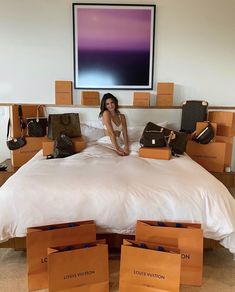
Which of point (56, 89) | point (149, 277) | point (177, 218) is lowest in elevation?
point (149, 277)

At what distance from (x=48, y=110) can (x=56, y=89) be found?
0.30 metres

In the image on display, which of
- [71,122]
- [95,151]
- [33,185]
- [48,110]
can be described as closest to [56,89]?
[48,110]

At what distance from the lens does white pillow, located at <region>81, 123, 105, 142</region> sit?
353cm

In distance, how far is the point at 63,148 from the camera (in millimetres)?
2920

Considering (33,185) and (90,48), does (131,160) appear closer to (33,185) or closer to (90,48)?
(33,185)

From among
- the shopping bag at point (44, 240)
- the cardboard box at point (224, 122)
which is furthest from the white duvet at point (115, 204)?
the cardboard box at point (224, 122)

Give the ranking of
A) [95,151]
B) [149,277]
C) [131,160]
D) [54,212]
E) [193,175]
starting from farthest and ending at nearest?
[95,151]
[131,160]
[193,175]
[54,212]
[149,277]

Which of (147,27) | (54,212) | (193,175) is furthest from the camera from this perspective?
(147,27)

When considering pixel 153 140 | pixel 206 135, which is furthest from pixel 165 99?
pixel 153 140

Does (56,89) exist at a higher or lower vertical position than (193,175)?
higher

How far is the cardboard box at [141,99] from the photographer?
377 cm

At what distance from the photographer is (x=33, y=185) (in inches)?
77.9

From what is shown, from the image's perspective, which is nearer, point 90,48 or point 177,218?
point 177,218

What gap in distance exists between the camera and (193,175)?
218 cm
